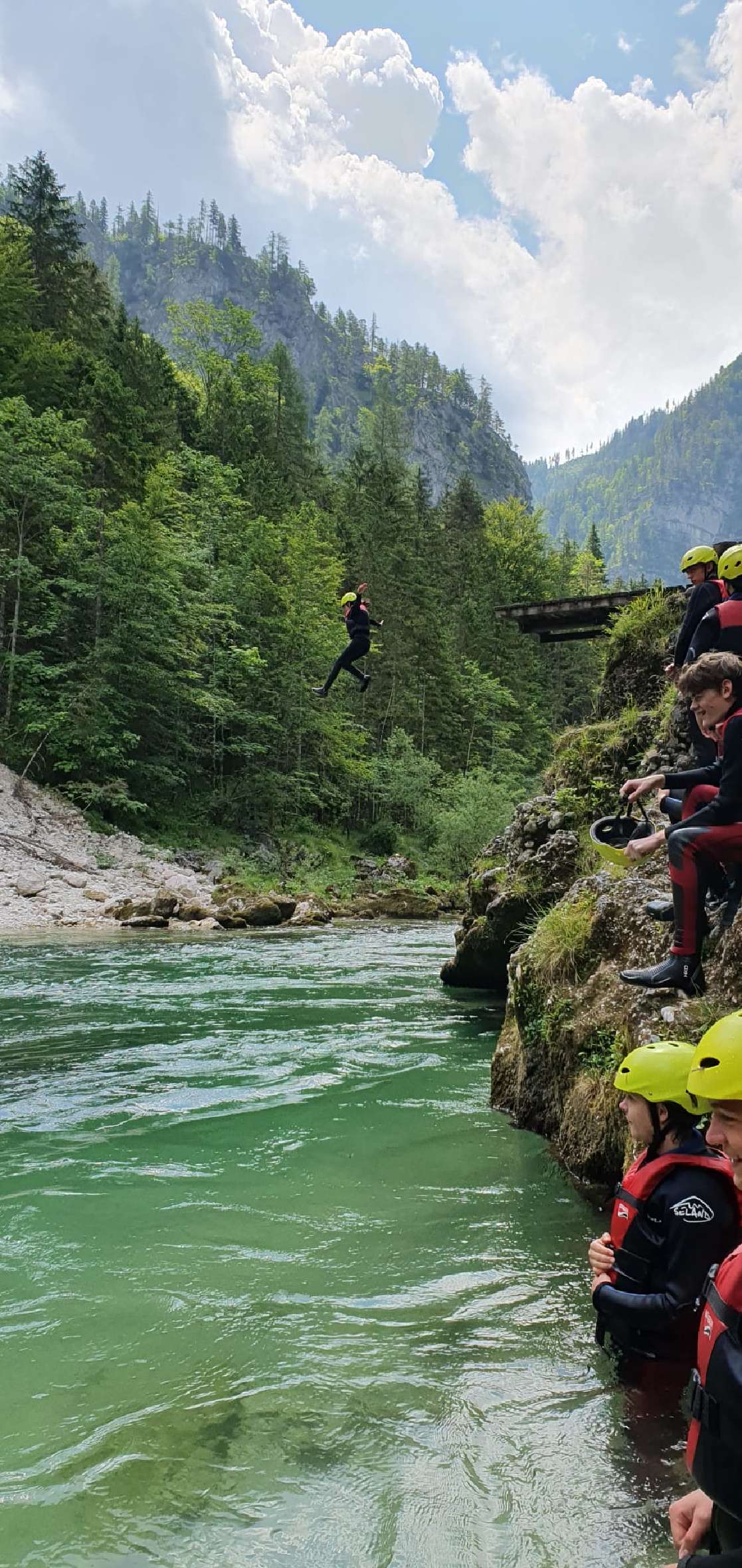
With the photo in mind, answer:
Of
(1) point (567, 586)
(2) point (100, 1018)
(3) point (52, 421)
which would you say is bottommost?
(2) point (100, 1018)

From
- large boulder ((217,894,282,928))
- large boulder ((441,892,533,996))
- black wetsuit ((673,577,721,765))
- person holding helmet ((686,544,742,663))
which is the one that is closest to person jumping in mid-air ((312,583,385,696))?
large boulder ((441,892,533,996))

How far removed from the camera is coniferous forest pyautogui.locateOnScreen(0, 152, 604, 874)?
26344 mm

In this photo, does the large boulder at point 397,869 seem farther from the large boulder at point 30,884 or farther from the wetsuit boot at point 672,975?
the wetsuit boot at point 672,975

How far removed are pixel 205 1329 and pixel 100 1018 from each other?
6.93 meters

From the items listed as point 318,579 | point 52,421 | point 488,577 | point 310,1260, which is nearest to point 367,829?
point 318,579

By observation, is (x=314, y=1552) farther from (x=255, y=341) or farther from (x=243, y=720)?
(x=255, y=341)

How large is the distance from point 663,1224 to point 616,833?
271 cm

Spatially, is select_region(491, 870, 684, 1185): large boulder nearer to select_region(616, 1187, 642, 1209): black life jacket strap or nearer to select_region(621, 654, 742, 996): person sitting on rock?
select_region(621, 654, 742, 996): person sitting on rock

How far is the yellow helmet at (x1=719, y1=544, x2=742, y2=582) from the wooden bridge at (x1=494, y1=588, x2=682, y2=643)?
11637 millimetres

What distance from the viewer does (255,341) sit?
52750 mm

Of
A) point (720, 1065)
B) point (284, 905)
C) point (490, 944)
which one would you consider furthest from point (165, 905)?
point (720, 1065)

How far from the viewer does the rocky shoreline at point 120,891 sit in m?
18.8

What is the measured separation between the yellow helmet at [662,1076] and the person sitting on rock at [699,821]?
1378mm

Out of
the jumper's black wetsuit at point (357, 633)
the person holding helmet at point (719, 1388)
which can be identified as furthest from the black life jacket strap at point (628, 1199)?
the jumper's black wetsuit at point (357, 633)
